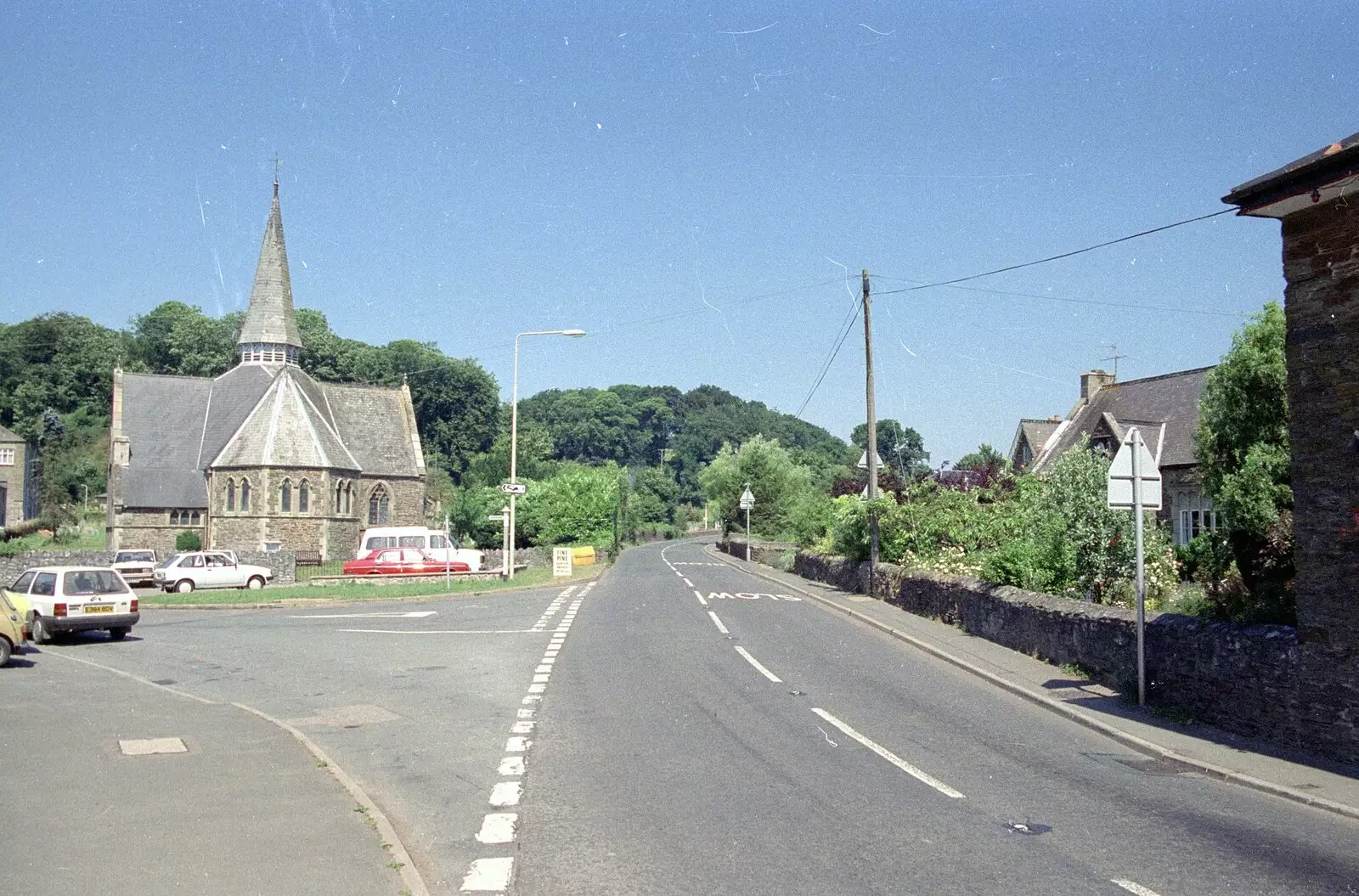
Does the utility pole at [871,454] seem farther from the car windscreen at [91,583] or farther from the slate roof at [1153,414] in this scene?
the car windscreen at [91,583]

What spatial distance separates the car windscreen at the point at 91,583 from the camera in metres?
→ 21.3

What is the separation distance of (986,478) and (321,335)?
87.1 meters

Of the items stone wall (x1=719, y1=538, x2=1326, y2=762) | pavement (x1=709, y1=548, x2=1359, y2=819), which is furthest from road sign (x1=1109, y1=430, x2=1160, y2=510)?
pavement (x1=709, y1=548, x2=1359, y2=819)

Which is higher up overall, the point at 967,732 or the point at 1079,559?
the point at 1079,559

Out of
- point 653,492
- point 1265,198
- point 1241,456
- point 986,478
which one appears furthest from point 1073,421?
point 653,492

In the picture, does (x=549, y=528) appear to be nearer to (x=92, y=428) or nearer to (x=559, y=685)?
(x=559, y=685)

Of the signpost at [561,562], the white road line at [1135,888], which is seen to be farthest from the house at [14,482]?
the white road line at [1135,888]

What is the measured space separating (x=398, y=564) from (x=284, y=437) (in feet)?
79.8

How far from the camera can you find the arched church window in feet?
227

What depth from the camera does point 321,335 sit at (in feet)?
357

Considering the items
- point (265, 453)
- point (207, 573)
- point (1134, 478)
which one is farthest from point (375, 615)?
point (265, 453)

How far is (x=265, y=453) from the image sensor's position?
202 ft

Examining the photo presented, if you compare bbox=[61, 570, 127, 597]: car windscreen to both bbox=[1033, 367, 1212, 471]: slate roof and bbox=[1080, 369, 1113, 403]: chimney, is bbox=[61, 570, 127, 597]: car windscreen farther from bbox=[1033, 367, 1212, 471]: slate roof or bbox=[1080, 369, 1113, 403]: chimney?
bbox=[1080, 369, 1113, 403]: chimney

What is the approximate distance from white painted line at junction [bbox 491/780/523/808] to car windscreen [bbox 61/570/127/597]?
1575 centimetres
